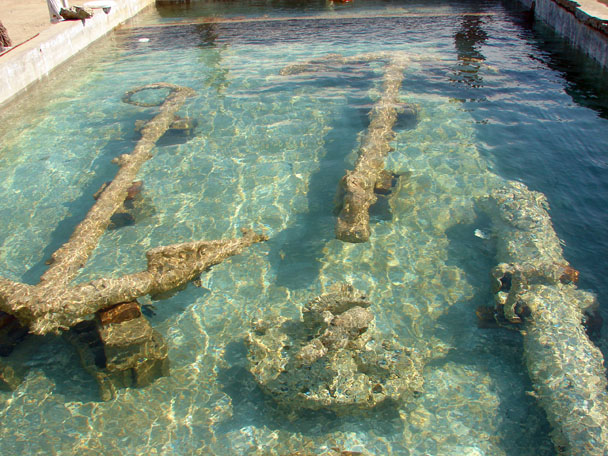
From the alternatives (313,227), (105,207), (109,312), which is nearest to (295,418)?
(109,312)

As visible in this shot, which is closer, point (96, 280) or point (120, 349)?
point (120, 349)

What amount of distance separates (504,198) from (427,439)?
4.97m

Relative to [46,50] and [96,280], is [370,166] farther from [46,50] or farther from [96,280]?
[46,50]

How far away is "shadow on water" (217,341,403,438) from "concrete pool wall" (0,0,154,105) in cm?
1254

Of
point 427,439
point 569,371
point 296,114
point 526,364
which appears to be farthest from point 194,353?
point 296,114

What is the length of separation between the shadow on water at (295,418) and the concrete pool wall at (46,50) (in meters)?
12.5

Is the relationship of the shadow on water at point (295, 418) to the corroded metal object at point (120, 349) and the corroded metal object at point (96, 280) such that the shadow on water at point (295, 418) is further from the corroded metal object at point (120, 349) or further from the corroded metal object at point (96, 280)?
the corroded metal object at point (96, 280)

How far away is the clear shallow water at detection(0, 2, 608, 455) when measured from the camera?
510 cm

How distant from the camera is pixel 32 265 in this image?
750 cm

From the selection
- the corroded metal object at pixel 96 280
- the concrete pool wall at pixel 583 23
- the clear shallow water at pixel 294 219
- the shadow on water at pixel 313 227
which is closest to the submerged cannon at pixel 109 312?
the corroded metal object at pixel 96 280

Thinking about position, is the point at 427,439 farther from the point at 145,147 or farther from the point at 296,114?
the point at 296,114

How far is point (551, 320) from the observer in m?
5.93

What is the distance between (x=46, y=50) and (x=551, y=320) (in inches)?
689

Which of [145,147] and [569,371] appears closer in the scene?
[569,371]
